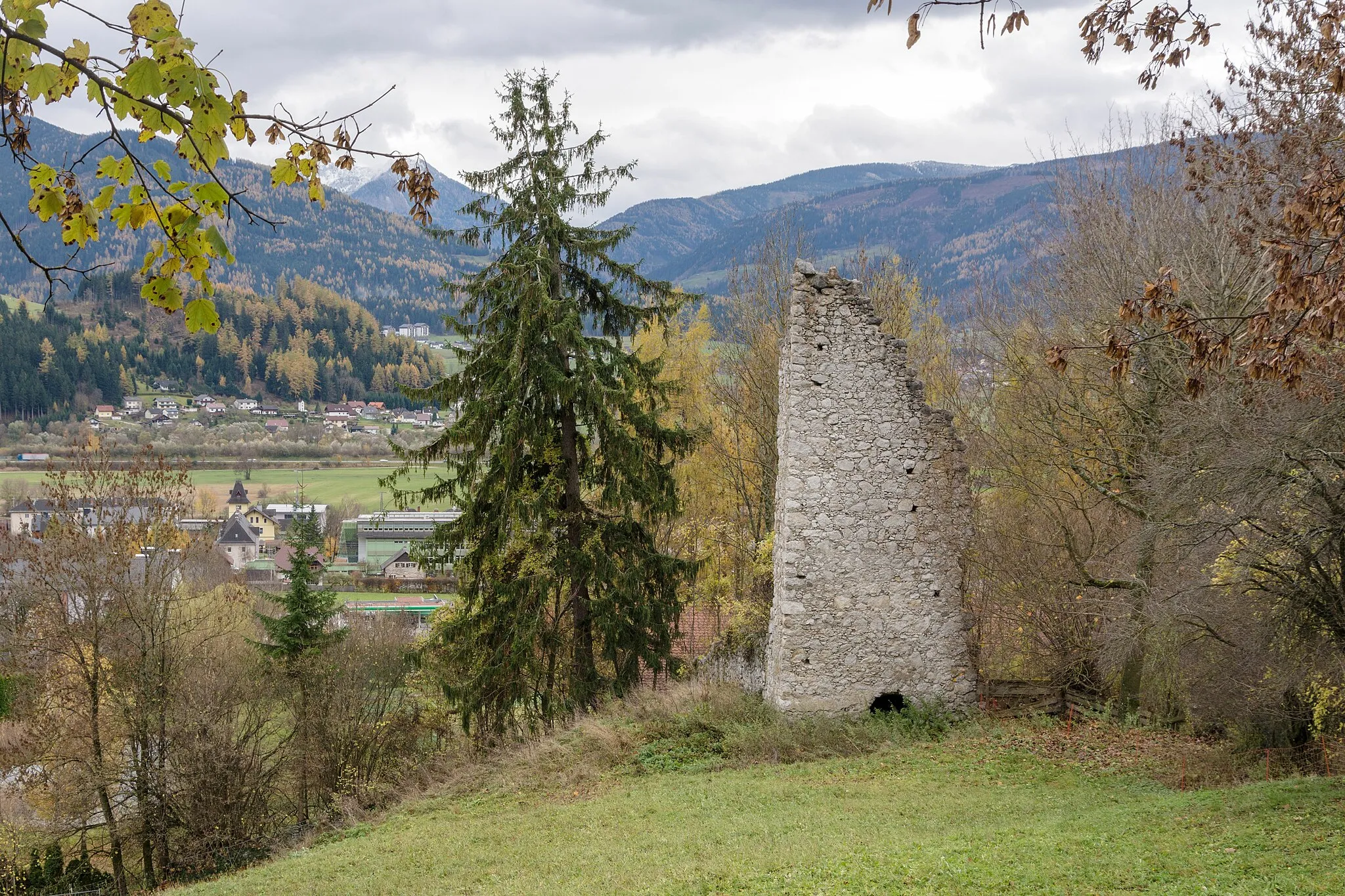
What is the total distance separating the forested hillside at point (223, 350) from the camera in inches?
3688

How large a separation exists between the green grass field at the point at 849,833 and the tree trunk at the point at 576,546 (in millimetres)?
3523

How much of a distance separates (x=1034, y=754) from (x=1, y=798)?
70.7 feet

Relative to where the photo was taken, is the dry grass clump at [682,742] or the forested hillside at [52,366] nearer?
the dry grass clump at [682,742]

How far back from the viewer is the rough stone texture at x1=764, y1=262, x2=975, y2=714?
12562 mm

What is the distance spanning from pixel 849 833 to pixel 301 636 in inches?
545

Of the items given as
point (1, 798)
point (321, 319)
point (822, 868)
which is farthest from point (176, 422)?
point (822, 868)

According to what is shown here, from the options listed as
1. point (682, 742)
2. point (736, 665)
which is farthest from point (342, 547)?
point (682, 742)

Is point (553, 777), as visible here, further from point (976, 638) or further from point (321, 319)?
point (321, 319)

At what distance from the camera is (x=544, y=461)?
16578mm

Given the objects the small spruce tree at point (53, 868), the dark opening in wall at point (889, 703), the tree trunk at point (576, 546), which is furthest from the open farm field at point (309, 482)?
the dark opening in wall at point (889, 703)

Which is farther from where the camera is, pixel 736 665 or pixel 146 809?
pixel 736 665

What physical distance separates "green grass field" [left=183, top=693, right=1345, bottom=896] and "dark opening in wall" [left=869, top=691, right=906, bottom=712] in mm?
917

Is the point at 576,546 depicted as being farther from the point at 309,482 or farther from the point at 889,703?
the point at 309,482

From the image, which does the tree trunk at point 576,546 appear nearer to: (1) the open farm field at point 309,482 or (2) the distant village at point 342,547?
(2) the distant village at point 342,547
